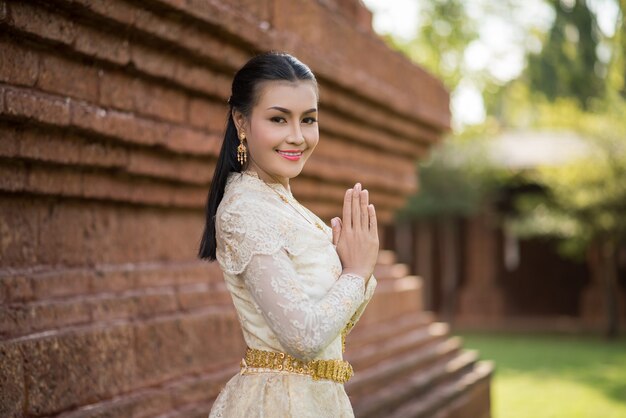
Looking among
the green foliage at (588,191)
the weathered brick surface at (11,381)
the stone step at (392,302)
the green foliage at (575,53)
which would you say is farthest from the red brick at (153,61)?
the green foliage at (575,53)

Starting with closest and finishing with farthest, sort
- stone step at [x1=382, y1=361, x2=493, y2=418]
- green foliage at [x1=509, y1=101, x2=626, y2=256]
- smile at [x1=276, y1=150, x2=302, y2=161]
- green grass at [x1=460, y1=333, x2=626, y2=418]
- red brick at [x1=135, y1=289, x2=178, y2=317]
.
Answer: smile at [x1=276, y1=150, x2=302, y2=161] < red brick at [x1=135, y1=289, x2=178, y2=317] < stone step at [x1=382, y1=361, x2=493, y2=418] < green grass at [x1=460, y1=333, x2=626, y2=418] < green foliage at [x1=509, y1=101, x2=626, y2=256]

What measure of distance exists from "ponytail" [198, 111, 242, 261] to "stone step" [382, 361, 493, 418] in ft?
6.28

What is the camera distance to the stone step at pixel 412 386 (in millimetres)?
3986

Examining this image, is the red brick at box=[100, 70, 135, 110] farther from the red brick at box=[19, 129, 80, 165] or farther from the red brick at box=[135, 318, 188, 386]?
the red brick at box=[135, 318, 188, 386]

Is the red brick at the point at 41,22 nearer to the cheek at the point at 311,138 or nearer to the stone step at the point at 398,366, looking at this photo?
the cheek at the point at 311,138

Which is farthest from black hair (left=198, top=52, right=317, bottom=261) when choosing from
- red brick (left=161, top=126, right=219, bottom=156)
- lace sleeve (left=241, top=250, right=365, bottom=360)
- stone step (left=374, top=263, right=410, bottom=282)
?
stone step (left=374, top=263, right=410, bottom=282)

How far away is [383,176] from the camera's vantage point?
4848 mm

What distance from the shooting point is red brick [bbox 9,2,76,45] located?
2.15 m

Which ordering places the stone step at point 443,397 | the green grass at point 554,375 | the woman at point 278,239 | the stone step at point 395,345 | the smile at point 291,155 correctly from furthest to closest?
the green grass at point 554,375, the stone step at point 443,397, the stone step at point 395,345, the smile at point 291,155, the woman at point 278,239

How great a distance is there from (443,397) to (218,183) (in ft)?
10.2

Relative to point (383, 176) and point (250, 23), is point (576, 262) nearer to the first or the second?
point (383, 176)

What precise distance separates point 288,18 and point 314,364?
1.79m

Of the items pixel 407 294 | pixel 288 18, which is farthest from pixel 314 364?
pixel 407 294

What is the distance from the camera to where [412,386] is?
4.60 meters
